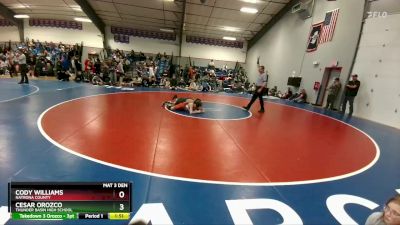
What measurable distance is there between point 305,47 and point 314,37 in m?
0.97

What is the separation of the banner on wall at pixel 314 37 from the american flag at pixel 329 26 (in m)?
0.47

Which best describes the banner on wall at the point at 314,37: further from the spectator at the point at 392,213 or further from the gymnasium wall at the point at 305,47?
the spectator at the point at 392,213

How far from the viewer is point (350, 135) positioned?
22.7 ft

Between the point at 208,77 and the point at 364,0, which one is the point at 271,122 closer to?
the point at 364,0

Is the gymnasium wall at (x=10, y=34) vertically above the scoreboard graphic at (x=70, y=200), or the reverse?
the gymnasium wall at (x=10, y=34)

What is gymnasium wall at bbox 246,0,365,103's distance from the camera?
1202 centimetres

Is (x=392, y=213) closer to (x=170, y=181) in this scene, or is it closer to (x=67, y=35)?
(x=170, y=181)

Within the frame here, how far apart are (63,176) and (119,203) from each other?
215 cm

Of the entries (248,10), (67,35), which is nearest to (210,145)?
(248,10)

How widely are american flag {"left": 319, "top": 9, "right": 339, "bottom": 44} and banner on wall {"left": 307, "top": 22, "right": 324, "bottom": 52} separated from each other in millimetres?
469

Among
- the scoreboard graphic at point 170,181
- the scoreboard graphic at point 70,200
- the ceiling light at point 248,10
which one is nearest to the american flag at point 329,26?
the ceiling light at point 248,10

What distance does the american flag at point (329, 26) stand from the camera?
519 inches

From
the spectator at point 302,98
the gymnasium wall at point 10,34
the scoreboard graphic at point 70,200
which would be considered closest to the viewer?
the scoreboard graphic at point 70,200

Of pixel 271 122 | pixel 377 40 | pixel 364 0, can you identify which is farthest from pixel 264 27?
pixel 271 122
